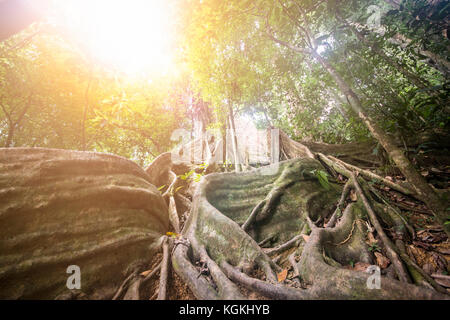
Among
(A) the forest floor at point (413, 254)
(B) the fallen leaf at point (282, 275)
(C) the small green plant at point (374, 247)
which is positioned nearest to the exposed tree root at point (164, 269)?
(A) the forest floor at point (413, 254)

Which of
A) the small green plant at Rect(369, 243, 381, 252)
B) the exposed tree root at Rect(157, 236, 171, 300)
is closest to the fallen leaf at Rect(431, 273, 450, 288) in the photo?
the small green plant at Rect(369, 243, 381, 252)

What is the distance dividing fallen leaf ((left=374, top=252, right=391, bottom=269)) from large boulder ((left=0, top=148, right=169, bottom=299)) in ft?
7.70

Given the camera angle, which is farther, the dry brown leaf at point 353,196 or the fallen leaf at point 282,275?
the dry brown leaf at point 353,196

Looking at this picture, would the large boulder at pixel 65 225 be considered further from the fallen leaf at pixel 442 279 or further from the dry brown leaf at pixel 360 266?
the fallen leaf at pixel 442 279

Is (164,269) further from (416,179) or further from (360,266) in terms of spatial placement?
(416,179)

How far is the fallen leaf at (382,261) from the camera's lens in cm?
175

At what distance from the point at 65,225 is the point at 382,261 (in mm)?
3143

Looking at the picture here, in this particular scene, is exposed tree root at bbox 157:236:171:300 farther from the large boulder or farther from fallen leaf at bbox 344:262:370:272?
fallen leaf at bbox 344:262:370:272

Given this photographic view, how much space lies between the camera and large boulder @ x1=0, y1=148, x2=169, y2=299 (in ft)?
4.82

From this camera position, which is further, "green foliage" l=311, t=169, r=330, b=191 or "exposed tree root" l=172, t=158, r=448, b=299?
"green foliage" l=311, t=169, r=330, b=191

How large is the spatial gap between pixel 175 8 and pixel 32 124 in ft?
31.9

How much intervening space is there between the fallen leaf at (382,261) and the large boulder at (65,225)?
7.70ft

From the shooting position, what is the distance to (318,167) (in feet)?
12.7

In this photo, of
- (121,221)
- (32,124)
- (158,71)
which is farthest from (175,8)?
(32,124)
